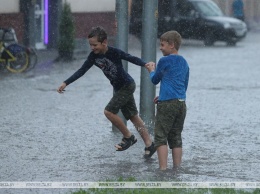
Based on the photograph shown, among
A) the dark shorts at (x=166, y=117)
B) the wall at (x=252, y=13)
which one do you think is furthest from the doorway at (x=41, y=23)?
the dark shorts at (x=166, y=117)

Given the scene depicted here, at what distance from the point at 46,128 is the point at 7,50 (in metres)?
9.84

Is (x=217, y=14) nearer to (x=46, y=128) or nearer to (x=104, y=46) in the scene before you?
(x=46, y=128)

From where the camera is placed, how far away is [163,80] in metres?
9.85

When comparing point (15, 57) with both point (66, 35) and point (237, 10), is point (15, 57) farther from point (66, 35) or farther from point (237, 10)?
point (237, 10)

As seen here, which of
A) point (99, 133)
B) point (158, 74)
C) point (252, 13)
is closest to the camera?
point (158, 74)

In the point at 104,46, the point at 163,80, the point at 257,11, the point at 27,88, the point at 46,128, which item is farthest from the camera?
the point at 257,11

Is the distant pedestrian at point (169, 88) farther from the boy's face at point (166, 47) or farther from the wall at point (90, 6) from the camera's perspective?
the wall at point (90, 6)

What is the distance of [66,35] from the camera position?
1075 inches

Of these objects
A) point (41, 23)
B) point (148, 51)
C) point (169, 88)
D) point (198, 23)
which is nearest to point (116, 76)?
point (169, 88)

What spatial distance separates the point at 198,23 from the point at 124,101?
2510 centimetres

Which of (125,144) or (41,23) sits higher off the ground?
(125,144)

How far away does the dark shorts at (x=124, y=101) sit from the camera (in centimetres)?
1094

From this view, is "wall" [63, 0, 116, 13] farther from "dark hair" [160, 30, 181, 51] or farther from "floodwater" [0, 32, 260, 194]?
"dark hair" [160, 30, 181, 51]

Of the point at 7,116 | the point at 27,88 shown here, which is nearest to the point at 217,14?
the point at 27,88
